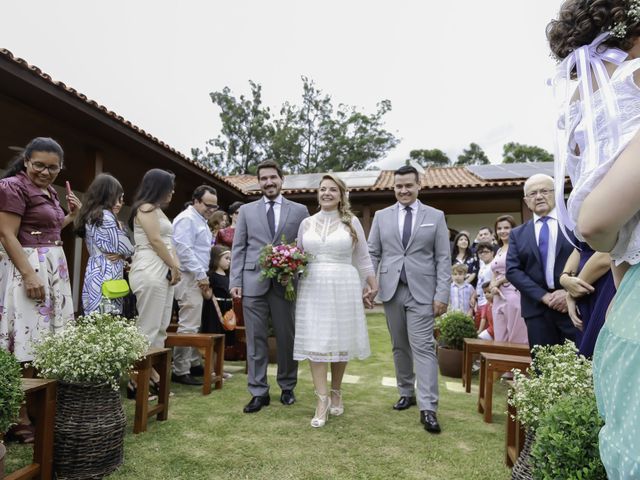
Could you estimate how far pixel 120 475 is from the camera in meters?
2.43

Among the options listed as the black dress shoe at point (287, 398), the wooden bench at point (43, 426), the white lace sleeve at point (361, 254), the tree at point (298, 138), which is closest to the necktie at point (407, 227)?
the white lace sleeve at point (361, 254)

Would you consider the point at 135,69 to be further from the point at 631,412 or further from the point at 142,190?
the point at 631,412

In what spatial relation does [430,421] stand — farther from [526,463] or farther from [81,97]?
[81,97]

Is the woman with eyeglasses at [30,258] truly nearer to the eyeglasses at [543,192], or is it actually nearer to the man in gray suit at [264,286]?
the man in gray suit at [264,286]

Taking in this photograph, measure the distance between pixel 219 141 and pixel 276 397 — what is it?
33.7 metres

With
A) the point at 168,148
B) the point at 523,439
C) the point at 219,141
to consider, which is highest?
the point at 219,141

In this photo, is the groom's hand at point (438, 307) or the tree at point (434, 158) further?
the tree at point (434, 158)

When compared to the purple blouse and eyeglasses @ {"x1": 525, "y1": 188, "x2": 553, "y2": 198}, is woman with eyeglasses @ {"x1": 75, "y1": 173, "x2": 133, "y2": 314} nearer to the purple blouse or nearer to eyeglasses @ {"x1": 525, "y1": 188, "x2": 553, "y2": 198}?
the purple blouse

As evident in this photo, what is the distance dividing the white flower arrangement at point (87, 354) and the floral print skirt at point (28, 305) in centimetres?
20

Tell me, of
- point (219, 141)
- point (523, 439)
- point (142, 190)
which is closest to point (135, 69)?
point (142, 190)

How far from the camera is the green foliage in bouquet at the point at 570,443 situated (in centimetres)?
146

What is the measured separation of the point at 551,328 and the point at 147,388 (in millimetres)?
2918

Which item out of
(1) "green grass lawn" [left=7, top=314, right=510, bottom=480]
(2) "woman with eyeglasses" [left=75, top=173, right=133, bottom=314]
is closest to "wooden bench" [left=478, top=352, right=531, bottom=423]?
(1) "green grass lawn" [left=7, top=314, right=510, bottom=480]

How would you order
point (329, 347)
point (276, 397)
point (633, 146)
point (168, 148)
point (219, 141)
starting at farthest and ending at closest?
point (219, 141) < point (168, 148) < point (276, 397) < point (329, 347) < point (633, 146)
